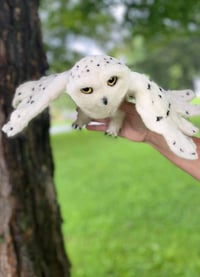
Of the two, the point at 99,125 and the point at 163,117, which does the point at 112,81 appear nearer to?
the point at 163,117

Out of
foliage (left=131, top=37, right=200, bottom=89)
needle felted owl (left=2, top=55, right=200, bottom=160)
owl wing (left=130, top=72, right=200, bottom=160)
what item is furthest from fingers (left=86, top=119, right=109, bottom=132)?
foliage (left=131, top=37, right=200, bottom=89)

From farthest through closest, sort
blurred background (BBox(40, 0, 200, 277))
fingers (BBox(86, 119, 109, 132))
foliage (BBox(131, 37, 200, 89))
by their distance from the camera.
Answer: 1. foliage (BBox(131, 37, 200, 89))
2. blurred background (BBox(40, 0, 200, 277))
3. fingers (BBox(86, 119, 109, 132))

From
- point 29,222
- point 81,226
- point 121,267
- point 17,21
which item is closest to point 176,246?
point 121,267

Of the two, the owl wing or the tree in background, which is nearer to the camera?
the owl wing

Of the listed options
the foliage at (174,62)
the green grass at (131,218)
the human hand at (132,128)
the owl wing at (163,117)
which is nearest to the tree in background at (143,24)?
the foliage at (174,62)

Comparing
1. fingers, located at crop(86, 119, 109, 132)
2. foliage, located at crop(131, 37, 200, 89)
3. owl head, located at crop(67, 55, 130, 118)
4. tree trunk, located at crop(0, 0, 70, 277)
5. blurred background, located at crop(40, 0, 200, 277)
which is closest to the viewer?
owl head, located at crop(67, 55, 130, 118)

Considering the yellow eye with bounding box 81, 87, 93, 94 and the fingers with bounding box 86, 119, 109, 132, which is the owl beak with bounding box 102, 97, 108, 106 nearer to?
the yellow eye with bounding box 81, 87, 93, 94

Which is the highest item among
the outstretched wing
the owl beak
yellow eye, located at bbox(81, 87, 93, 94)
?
yellow eye, located at bbox(81, 87, 93, 94)

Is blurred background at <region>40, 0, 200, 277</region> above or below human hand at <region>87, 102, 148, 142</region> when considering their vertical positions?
below
